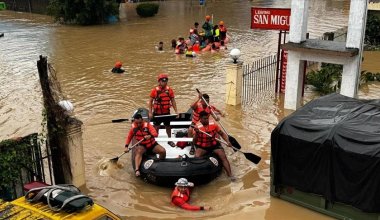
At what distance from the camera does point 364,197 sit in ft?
25.7

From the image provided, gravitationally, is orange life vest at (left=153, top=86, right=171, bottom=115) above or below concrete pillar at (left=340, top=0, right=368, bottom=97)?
below

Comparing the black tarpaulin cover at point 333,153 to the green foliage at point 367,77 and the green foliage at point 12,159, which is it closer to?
the green foliage at point 12,159

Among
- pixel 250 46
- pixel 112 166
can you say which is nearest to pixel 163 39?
pixel 250 46

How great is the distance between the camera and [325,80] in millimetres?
16797

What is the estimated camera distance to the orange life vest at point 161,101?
11672mm

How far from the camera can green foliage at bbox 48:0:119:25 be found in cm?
3328

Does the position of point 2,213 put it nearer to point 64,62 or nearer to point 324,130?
point 324,130

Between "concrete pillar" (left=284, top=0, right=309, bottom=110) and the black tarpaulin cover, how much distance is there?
4.79 meters

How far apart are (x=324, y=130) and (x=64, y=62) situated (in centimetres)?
1651

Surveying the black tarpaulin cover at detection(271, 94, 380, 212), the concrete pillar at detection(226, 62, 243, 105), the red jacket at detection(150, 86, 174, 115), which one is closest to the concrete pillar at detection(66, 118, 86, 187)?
the red jacket at detection(150, 86, 174, 115)

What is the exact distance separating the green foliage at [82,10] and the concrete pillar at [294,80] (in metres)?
22.2

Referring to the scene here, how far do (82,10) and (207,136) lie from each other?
26269 millimetres

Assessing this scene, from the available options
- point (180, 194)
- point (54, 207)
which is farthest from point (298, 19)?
point (54, 207)

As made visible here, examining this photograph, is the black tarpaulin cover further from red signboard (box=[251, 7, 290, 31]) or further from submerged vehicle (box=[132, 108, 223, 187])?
red signboard (box=[251, 7, 290, 31])
